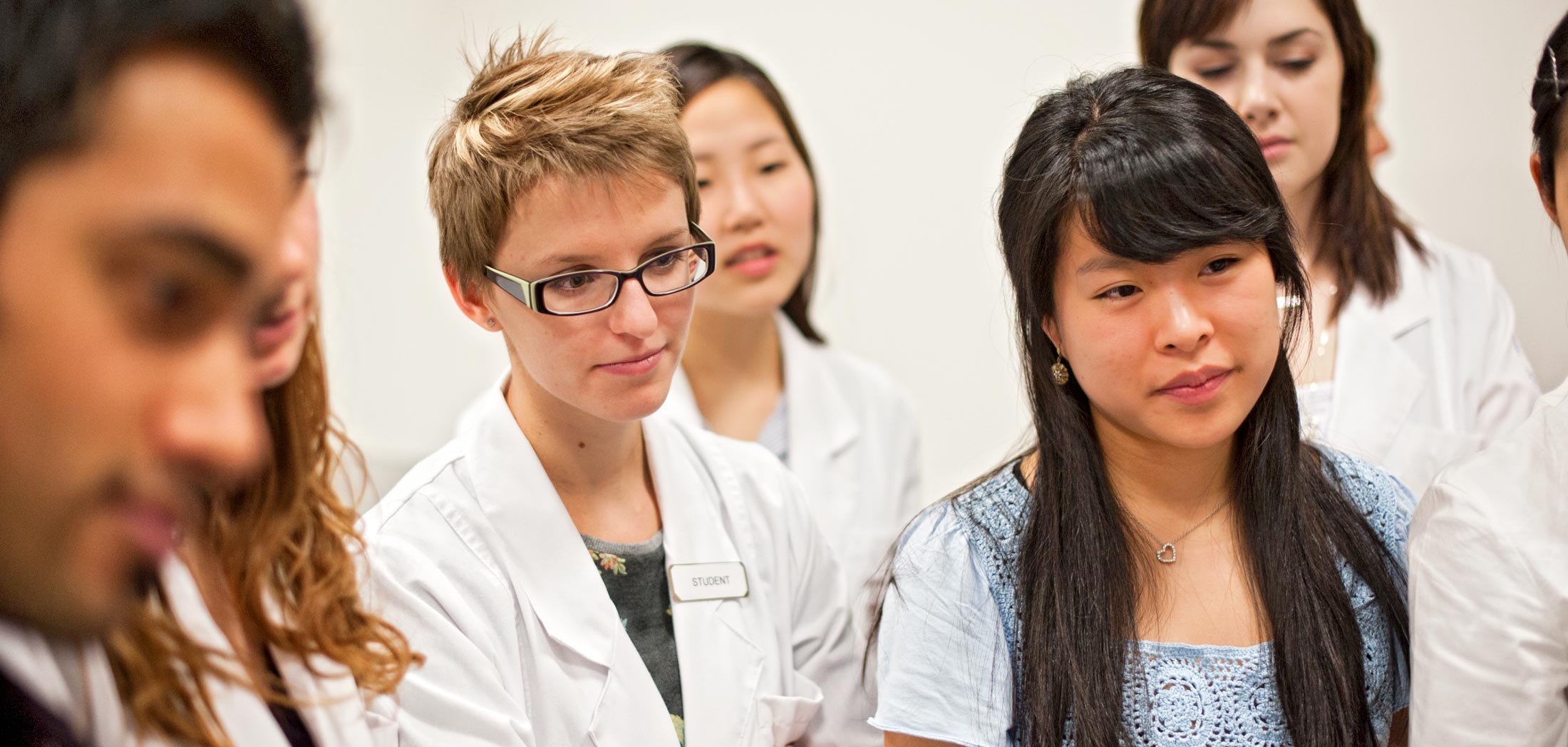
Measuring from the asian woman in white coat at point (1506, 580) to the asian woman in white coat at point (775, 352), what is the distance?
1.16 meters

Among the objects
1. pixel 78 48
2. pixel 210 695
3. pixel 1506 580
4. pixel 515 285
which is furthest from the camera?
pixel 515 285

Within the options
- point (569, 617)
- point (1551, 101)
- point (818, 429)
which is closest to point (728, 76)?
point (818, 429)

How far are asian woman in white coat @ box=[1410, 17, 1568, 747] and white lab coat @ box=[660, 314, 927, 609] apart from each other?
117 centimetres

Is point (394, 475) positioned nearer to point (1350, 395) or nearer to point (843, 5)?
point (843, 5)

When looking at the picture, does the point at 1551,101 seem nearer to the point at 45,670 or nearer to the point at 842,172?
the point at 45,670

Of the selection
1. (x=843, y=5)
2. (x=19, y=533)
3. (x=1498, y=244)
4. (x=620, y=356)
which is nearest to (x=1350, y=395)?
(x=1498, y=244)

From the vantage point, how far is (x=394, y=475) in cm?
325

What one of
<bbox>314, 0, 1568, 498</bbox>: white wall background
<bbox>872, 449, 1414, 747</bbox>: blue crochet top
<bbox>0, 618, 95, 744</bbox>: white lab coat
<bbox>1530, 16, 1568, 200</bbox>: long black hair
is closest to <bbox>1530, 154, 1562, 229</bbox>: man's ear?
<bbox>1530, 16, 1568, 200</bbox>: long black hair

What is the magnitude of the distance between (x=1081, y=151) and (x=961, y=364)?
1.76 m

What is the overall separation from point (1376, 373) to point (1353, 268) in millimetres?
201

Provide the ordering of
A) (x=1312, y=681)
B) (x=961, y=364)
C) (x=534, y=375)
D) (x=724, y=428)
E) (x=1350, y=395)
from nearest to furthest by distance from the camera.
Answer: (x=1312, y=681) < (x=534, y=375) < (x=1350, y=395) < (x=724, y=428) < (x=961, y=364)

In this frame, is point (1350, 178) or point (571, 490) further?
point (1350, 178)

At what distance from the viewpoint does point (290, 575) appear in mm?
1039

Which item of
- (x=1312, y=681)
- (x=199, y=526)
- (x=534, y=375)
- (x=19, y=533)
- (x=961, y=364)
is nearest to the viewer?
(x=19, y=533)
